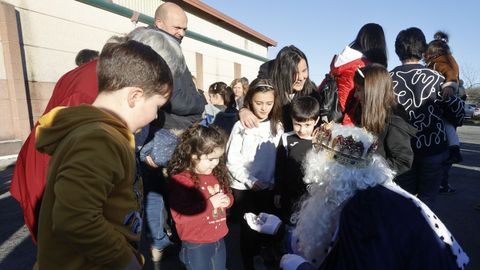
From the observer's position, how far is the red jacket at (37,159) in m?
1.40

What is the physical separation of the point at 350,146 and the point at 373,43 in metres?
1.56

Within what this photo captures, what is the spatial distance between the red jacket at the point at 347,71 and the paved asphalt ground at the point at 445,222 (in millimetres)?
1630

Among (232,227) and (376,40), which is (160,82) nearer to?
(376,40)

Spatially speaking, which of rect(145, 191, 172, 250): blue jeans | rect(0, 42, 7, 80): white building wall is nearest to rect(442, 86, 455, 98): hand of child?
rect(145, 191, 172, 250): blue jeans

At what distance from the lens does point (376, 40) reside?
2.62 metres

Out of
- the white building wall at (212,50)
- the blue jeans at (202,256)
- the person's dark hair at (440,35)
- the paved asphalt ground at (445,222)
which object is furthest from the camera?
the white building wall at (212,50)

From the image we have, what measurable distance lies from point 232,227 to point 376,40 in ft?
8.33

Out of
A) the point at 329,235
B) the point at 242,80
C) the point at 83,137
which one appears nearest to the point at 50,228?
the point at 83,137

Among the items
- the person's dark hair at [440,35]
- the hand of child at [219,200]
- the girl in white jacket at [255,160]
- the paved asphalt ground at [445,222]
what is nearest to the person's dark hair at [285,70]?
the girl in white jacket at [255,160]

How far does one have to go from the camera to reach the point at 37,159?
1.40 metres

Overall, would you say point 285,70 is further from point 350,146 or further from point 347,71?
point 350,146

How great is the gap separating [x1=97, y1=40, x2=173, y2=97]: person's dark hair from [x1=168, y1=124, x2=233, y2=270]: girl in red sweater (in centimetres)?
94

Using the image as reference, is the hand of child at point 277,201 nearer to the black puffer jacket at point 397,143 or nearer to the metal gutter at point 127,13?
the black puffer jacket at point 397,143

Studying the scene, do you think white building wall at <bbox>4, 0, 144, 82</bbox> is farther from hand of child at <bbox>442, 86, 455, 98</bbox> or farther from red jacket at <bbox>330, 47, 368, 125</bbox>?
hand of child at <bbox>442, 86, 455, 98</bbox>
